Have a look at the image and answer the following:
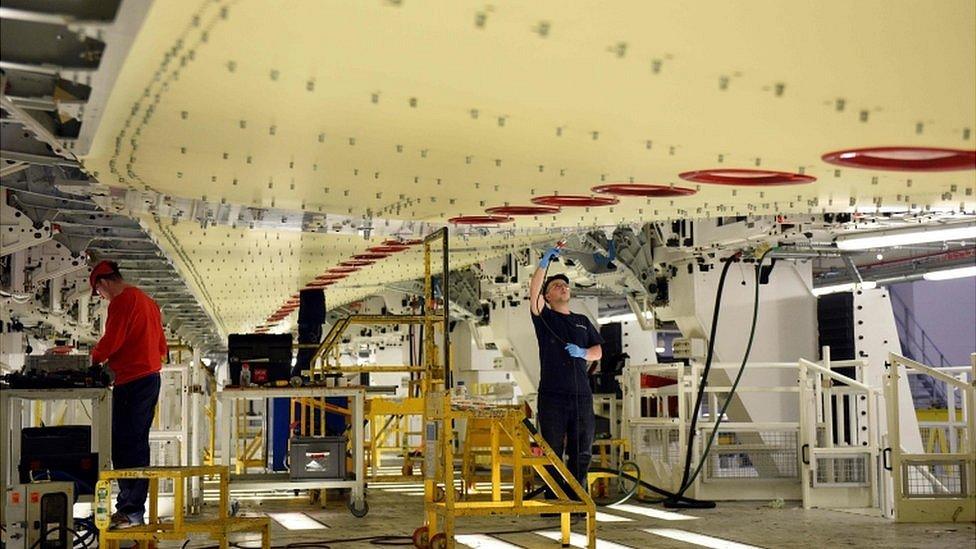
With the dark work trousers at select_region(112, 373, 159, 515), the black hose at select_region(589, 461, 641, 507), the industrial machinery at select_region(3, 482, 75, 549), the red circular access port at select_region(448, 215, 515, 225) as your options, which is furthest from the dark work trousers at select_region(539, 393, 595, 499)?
the industrial machinery at select_region(3, 482, 75, 549)

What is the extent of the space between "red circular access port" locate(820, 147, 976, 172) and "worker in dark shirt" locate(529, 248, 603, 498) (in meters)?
2.99

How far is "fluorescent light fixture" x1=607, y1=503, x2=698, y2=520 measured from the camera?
9.73m

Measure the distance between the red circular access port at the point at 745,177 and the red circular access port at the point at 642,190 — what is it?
1.31 ft

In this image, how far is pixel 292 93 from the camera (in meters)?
4.59

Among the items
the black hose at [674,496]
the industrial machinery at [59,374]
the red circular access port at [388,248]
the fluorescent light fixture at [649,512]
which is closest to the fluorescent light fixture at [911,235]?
the black hose at [674,496]

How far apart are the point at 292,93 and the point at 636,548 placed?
4152 millimetres

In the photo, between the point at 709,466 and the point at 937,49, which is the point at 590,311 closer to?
the point at 709,466

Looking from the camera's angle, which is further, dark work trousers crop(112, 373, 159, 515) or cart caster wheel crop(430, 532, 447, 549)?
dark work trousers crop(112, 373, 159, 515)

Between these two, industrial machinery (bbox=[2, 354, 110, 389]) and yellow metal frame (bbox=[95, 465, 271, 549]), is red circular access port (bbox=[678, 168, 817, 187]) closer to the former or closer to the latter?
yellow metal frame (bbox=[95, 465, 271, 549])

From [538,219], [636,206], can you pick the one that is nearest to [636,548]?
[636,206]

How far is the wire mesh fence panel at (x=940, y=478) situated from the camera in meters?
9.27

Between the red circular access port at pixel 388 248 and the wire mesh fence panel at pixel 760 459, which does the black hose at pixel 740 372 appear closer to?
the wire mesh fence panel at pixel 760 459

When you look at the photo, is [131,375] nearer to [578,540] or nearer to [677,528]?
[578,540]

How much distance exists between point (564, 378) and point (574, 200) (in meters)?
1.50
